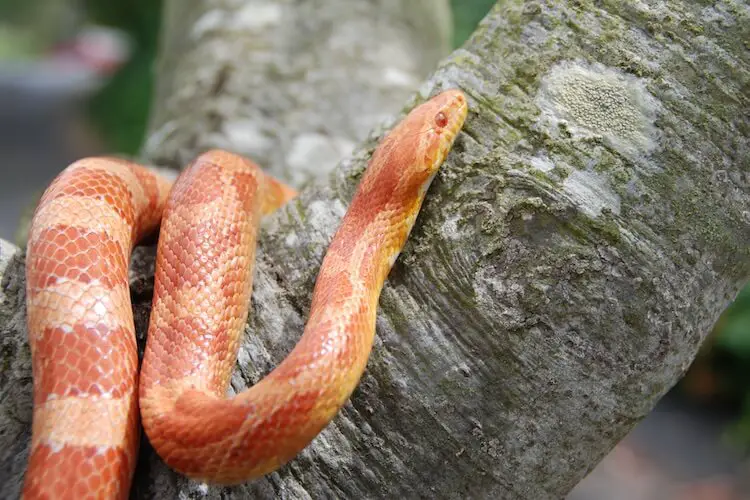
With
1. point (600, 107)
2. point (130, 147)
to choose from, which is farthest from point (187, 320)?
point (130, 147)

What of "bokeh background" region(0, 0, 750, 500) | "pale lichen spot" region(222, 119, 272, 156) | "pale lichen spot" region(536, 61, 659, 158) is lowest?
"bokeh background" region(0, 0, 750, 500)

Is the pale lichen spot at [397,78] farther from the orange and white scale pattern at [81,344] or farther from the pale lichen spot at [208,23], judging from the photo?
the orange and white scale pattern at [81,344]

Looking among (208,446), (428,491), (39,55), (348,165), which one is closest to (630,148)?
(348,165)

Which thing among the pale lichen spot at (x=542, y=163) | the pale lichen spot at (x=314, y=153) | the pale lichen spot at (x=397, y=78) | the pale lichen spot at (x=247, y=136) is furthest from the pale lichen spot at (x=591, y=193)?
the pale lichen spot at (x=397, y=78)

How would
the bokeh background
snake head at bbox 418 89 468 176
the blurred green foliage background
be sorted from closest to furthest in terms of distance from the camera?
snake head at bbox 418 89 468 176 < the bokeh background < the blurred green foliage background

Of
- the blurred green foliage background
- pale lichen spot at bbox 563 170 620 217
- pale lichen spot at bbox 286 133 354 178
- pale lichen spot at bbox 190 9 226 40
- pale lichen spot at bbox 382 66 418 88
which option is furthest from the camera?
the blurred green foliage background

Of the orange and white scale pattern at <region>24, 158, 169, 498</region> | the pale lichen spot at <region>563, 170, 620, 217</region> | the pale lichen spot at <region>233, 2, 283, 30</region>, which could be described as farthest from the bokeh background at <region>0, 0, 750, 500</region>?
the pale lichen spot at <region>563, 170, 620, 217</region>

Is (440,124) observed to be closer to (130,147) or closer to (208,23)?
(208,23)

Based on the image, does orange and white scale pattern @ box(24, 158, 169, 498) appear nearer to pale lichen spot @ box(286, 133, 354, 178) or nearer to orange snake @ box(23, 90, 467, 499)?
orange snake @ box(23, 90, 467, 499)
